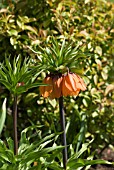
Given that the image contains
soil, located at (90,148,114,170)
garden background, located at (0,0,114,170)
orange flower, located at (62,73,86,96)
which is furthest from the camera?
soil, located at (90,148,114,170)

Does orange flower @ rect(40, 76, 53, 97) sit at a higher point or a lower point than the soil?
higher

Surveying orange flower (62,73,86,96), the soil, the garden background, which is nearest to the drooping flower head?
orange flower (62,73,86,96)

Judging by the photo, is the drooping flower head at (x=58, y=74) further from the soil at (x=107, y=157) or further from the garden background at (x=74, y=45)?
the soil at (x=107, y=157)

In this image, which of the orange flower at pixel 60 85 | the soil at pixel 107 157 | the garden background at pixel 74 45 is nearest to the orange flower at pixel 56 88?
the orange flower at pixel 60 85

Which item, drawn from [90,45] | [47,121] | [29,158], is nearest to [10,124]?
[47,121]

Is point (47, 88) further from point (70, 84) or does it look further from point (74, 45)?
point (74, 45)

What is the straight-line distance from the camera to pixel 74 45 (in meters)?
2.97

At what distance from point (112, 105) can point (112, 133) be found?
0.22 m

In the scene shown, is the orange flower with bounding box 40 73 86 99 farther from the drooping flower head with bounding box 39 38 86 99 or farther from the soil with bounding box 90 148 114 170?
the soil with bounding box 90 148 114 170

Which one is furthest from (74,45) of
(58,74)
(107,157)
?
(107,157)

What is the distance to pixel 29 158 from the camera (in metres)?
2.16

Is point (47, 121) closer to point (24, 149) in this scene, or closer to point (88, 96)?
point (88, 96)

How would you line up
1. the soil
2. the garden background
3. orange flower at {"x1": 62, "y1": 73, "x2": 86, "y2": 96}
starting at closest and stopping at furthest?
orange flower at {"x1": 62, "y1": 73, "x2": 86, "y2": 96} < the garden background < the soil

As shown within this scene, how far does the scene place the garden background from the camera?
2982mm
